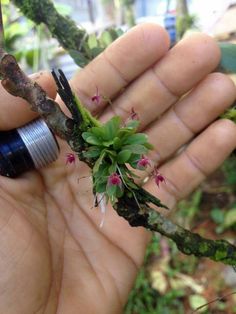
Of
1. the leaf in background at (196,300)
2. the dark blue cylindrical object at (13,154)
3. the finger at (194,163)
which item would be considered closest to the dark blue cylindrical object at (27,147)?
the dark blue cylindrical object at (13,154)

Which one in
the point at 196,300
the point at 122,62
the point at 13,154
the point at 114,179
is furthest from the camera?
the point at 196,300

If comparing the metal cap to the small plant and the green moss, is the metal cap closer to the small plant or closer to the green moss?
the small plant

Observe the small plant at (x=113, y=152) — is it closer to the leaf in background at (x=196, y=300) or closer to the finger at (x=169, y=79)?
the finger at (x=169, y=79)

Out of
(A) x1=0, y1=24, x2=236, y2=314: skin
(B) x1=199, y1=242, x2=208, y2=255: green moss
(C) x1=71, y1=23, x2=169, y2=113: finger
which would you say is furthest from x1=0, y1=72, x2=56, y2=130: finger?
(B) x1=199, y1=242, x2=208, y2=255: green moss

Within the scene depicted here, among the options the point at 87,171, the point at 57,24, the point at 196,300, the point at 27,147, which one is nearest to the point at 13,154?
the point at 27,147

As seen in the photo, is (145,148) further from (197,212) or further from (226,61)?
(197,212)

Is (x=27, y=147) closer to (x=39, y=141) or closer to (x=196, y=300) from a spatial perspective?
(x=39, y=141)
